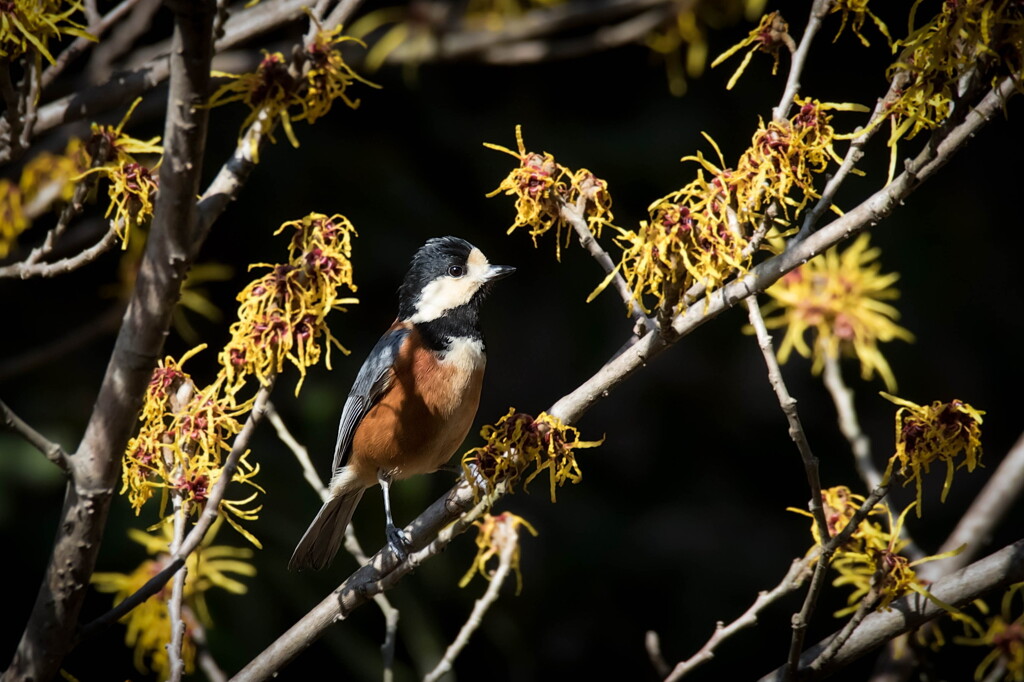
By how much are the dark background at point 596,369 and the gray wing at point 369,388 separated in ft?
2.36

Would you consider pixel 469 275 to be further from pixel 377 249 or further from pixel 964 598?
pixel 964 598

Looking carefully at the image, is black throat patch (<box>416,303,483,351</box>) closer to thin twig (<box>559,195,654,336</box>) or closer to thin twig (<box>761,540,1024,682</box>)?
thin twig (<box>559,195,654,336</box>)

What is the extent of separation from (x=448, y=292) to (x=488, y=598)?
124 cm

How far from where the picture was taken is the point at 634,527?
447cm

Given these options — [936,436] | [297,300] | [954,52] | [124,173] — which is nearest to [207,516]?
[297,300]

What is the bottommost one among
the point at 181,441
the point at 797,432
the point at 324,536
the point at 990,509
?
Result: the point at 990,509

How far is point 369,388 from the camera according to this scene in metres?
3.09

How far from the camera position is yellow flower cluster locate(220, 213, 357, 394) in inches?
68.3

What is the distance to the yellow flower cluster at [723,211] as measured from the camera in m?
1.71

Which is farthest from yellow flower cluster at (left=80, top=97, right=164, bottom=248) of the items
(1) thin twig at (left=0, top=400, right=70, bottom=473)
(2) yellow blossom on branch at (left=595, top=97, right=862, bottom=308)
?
(2) yellow blossom on branch at (left=595, top=97, right=862, bottom=308)

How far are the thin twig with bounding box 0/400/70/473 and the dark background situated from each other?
6.61ft

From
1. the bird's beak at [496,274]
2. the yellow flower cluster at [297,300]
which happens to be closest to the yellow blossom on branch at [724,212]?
the yellow flower cluster at [297,300]

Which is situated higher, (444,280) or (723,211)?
(444,280)

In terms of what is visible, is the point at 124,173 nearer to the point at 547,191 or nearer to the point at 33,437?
the point at 33,437
